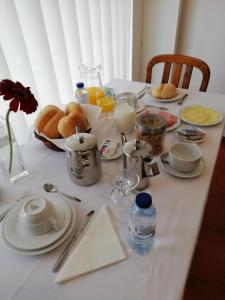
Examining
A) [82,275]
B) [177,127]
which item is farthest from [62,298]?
[177,127]

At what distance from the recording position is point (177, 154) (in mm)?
749

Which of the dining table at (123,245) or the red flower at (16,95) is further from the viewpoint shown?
the red flower at (16,95)

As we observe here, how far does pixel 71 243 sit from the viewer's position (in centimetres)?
54

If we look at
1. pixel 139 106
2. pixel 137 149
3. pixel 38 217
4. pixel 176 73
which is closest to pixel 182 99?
pixel 139 106

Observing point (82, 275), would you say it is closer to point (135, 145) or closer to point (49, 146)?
point (135, 145)

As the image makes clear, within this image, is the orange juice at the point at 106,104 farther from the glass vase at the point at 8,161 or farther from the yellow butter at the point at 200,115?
the glass vase at the point at 8,161

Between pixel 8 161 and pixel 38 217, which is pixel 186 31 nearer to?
pixel 8 161

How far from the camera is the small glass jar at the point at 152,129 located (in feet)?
2.39

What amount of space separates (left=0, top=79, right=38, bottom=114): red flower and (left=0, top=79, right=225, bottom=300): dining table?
0.24m

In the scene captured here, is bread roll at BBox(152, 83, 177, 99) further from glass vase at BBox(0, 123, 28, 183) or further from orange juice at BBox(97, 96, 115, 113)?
glass vase at BBox(0, 123, 28, 183)

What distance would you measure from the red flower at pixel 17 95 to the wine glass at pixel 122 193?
305 millimetres

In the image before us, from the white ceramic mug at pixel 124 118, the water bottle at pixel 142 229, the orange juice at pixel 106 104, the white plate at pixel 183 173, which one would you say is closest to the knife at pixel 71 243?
the water bottle at pixel 142 229

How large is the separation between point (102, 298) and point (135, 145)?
364 millimetres

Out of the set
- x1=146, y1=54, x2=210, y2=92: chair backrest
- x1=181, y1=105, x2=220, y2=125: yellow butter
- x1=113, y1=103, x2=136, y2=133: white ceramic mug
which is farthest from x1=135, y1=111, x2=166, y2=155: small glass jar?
x1=146, y1=54, x2=210, y2=92: chair backrest
